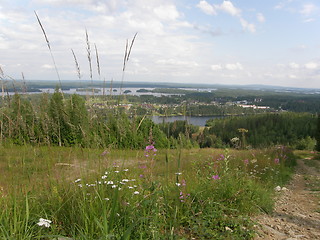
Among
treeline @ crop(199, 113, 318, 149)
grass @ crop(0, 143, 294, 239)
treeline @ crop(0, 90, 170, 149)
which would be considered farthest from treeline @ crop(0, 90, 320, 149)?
treeline @ crop(199, 113, 318, 149)

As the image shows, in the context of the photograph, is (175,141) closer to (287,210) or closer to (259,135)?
(287,210)

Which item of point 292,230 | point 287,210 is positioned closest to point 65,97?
point 292,230

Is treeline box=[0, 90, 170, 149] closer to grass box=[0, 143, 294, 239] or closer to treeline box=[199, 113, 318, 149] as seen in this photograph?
grass box=[0, 143, 294, 239]

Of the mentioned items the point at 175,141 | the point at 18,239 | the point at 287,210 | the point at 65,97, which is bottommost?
the point at 287,210

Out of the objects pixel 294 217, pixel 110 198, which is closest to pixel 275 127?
pixel 294 217

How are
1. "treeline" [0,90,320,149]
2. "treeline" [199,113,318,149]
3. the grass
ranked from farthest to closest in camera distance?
"treeline" [199,113,318,149] → "treeline" [0,90,320,149] → the grass

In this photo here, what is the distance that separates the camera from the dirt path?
9.78 feet

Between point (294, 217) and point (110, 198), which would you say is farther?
point (294, 217)

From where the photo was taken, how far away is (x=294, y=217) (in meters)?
3.77

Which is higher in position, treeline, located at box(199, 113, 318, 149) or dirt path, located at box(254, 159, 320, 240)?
dirt path, located at box(254, 159, 320, 240)

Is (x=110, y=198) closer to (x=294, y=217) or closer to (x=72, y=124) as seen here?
(x=72, y=124)

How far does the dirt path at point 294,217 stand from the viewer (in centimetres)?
298

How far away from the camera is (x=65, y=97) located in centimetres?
317

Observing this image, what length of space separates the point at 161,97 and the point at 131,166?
1.09 m
